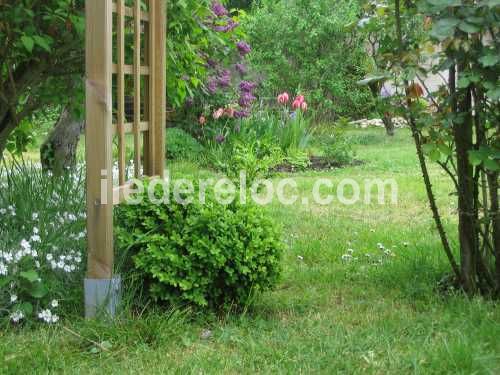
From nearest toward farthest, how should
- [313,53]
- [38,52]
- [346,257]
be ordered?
[38,52], [346,257], [313,53]

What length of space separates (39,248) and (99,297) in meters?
0.50

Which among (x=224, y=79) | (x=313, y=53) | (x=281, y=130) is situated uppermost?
(x=313, y=53)

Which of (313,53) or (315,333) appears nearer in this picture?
(315,333)

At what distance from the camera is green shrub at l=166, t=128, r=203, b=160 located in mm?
10008

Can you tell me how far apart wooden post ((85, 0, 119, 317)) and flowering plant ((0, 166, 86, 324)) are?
0.22 meters

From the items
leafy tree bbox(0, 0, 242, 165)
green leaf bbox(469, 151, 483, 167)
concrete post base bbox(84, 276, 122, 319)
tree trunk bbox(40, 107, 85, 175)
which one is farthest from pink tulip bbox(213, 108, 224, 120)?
green leaf bbox(469, 151, 483, 167)

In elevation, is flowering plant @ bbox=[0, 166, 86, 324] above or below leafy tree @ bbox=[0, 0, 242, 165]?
below

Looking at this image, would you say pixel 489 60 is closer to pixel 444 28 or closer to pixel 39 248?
pixel 444 28

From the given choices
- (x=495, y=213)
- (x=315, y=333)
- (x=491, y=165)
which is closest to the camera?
(x=491, y=165)

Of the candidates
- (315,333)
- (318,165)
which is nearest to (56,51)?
(315,333)

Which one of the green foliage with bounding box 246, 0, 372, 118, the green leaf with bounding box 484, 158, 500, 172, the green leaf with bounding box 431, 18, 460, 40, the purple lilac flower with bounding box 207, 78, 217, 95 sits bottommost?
the green leaf with bounding box 484, 158, 500, 172

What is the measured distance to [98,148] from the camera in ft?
10.9

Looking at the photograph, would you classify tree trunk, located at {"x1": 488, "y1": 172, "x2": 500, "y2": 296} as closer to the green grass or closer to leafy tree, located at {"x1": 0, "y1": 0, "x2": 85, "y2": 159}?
the green grass

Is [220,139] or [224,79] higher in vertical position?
[224,79]
